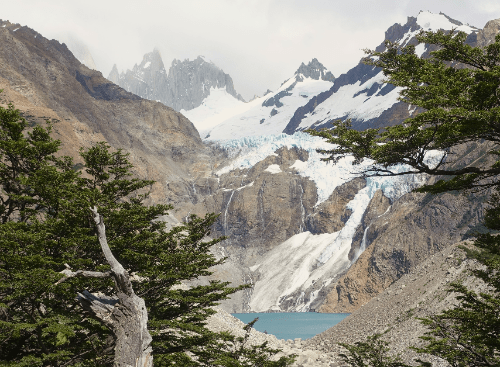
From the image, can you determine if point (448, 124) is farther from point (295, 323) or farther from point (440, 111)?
point (295, 323)

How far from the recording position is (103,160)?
15.7 metres

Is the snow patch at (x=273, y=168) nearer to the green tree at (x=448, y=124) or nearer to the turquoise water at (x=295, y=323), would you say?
the turquoise water at (x=295, y=323)

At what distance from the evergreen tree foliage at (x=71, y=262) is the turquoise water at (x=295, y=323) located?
176 ft

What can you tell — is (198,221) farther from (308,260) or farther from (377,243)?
(308,260)

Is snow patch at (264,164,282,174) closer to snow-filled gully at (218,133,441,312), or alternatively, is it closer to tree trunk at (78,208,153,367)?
snow-filled gully at (218,133,441,312)

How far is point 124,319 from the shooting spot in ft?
23.8

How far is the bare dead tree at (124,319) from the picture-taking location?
6949mm

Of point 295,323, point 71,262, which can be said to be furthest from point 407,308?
point 295,323

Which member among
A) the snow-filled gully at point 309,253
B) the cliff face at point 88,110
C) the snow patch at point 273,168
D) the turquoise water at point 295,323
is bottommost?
the turquoise water at point 295,323

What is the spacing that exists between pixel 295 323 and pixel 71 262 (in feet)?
253

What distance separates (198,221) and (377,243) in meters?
88.6

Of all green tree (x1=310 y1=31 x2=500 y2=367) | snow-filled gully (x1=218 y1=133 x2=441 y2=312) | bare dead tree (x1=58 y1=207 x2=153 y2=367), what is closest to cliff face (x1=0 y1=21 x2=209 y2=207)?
snow-filled gully (x1=218 y1=133 x2=441 y2=312)

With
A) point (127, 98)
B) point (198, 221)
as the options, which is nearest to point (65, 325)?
point (198, 221)

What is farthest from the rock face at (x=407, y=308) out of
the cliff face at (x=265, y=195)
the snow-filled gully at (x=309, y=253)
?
the snow-filled gully at (x=309, y=253)
